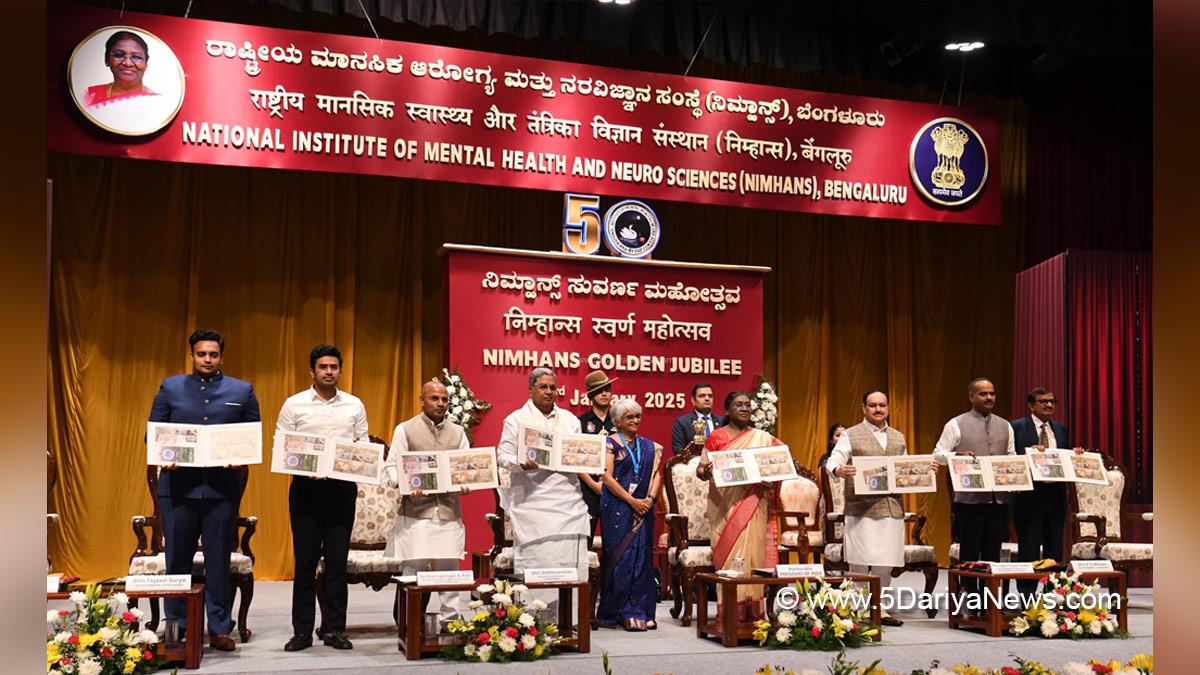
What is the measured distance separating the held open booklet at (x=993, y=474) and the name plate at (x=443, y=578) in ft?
9.13

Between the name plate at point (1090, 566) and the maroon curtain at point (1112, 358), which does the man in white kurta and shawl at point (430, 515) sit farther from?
the maroon curtain at point (1112, 358)

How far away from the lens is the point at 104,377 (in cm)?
796

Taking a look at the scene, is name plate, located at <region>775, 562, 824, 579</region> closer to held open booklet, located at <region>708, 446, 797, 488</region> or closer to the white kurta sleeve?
held open booklet, located at <region>708, 446, 797, 488</region>

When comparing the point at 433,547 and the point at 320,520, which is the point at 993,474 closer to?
the point at 433,547

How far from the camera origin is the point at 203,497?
494 cm

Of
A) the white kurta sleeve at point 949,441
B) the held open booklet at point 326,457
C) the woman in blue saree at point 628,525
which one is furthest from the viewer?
the white kurta sleeve at point 949,441

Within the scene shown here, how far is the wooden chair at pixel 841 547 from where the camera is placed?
6.51 meters

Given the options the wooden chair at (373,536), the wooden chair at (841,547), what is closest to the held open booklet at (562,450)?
the wooden chair at (373,536)

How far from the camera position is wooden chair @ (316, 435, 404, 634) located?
549cm

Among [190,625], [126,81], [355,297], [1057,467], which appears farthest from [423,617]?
[355,297]

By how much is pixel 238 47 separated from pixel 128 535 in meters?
3.54

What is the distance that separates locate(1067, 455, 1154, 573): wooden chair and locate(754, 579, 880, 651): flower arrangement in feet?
7.18
